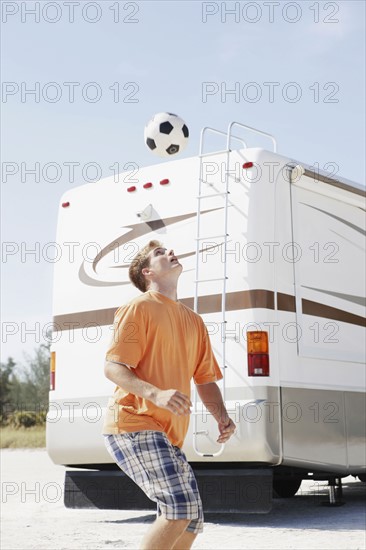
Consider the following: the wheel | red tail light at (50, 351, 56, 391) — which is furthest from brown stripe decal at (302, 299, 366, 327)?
red tail light at (50, 351, 56, 391)

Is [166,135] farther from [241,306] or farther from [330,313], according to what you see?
[330,313]

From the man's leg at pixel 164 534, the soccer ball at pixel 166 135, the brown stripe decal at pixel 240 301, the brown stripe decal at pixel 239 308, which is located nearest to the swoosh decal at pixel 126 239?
the brown stripe decal at pixel 239 308

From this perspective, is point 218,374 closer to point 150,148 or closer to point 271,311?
point 271,311

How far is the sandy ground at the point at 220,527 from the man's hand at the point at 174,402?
10.2ft

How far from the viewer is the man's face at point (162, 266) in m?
4.36

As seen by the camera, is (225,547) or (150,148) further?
(150,148)

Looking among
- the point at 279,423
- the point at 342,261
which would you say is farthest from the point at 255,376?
the point at 342,261

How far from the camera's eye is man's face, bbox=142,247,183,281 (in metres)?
4.36

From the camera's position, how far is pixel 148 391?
3805 millimetres

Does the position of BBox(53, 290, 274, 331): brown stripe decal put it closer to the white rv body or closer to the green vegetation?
the white rv body

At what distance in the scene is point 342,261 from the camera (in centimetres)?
808

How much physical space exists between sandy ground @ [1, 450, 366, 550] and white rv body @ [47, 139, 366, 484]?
1.79 feet

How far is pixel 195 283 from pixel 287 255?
0.83m

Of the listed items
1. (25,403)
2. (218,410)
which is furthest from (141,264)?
(25,403)
